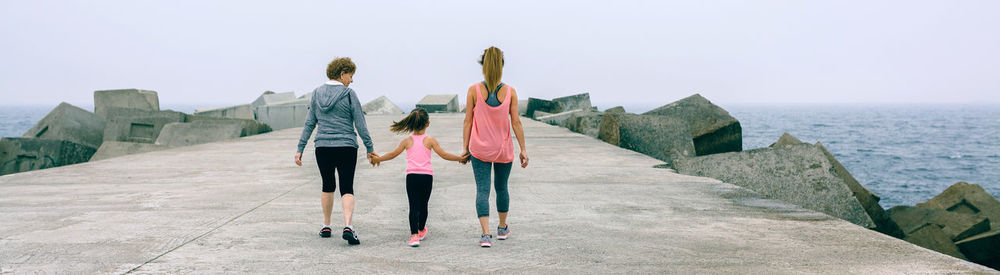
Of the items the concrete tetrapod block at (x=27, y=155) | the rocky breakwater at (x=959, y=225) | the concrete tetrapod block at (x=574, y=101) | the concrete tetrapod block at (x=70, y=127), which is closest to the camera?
the rocky breakwater at (x=959, y=225)

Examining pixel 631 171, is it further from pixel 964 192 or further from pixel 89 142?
pixel 89 142

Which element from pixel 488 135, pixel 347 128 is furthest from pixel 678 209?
pixel 347 128

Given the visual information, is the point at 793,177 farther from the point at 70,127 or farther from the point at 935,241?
the point at 70,127

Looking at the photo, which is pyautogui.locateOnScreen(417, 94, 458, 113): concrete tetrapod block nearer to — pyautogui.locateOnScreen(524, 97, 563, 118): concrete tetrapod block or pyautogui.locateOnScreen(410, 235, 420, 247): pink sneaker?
pyautogui.locateOnScreen(524, 97, 563, 118): concrete tetrapod block

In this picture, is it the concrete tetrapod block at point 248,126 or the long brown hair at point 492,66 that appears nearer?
the long brown hair at point 492,66

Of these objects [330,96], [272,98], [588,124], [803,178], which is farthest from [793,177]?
[272,98]

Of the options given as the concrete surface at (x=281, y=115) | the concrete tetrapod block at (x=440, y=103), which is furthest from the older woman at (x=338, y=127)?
the concrete tetrapod block at (x=440, y=103)

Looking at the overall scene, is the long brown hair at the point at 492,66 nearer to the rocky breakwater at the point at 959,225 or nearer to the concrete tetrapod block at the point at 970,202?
the rocky breakwater at the point at 959,225

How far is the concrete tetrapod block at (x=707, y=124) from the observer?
492 inches

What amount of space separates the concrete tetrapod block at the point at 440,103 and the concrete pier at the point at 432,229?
26.2 metres

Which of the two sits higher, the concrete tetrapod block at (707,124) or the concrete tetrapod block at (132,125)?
the concrete tetrapod block at (707,124)

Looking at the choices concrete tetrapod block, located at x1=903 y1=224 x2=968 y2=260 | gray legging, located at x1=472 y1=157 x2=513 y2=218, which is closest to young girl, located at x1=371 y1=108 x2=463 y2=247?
gray legging, located at x1=472 y1=157 x2=513 y2=218

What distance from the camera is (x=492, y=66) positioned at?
169 inches

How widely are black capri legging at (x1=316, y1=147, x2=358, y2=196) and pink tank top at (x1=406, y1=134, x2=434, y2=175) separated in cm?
49
